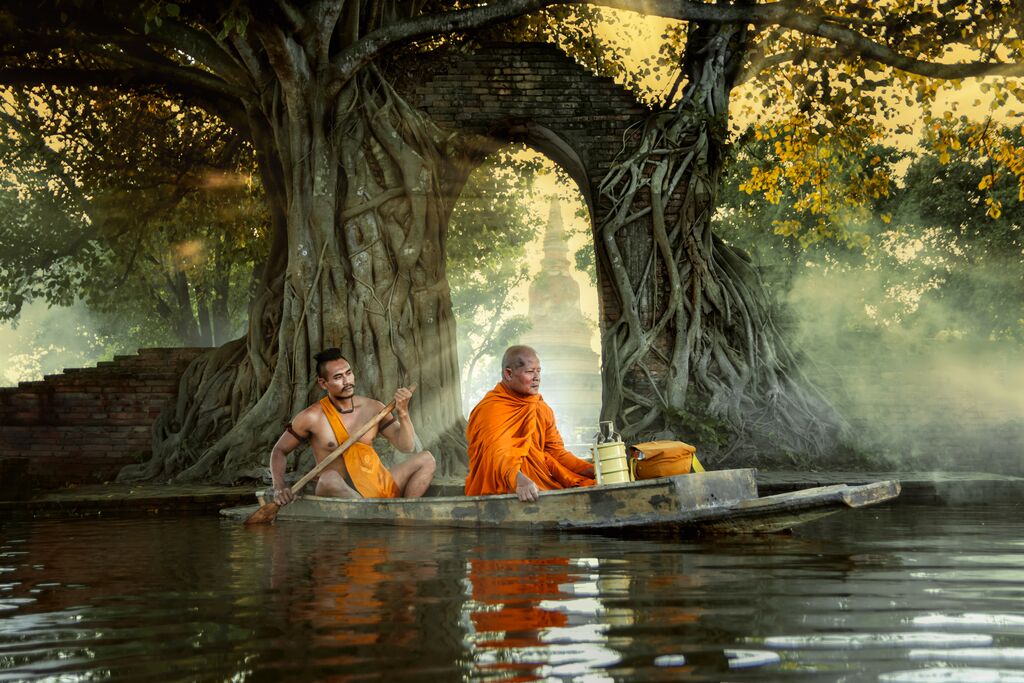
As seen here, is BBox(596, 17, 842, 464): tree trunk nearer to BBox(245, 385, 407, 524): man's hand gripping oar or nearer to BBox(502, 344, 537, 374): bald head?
BBox(245, 385, 407, 524): man's hand gripping oar

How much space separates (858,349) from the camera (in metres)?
21.9

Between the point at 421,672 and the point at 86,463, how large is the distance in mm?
11647

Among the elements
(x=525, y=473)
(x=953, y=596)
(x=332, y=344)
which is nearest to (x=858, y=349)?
(x=332, y=344)

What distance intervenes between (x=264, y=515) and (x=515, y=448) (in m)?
2.13

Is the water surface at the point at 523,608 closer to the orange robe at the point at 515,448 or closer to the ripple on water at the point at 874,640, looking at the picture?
the ripple on water at the point at 874,640

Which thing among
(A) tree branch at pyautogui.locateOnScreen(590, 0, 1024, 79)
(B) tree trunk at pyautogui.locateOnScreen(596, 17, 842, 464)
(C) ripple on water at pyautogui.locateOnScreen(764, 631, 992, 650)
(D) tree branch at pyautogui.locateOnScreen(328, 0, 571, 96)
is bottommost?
(C) ripple on water at pyautogui.locateOnScreen(764, 631, 992, 650)

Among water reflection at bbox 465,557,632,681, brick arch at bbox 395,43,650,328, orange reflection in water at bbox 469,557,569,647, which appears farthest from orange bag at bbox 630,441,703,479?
brick arch at bbox 395,43,650,328

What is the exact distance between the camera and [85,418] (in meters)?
13.6

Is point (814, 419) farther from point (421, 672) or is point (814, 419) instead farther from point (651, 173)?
point (421, 672)

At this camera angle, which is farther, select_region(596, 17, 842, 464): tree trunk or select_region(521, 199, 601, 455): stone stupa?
select_region(521, 199, 601, 455): stone stupa

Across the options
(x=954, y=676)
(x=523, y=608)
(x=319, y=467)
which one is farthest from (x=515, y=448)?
(x=954, y=676)

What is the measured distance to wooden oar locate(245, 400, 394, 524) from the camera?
765 centimetres

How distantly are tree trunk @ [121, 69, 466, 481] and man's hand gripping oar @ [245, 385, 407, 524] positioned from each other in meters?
2.81

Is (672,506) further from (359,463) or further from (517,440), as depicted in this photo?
(359,463)
